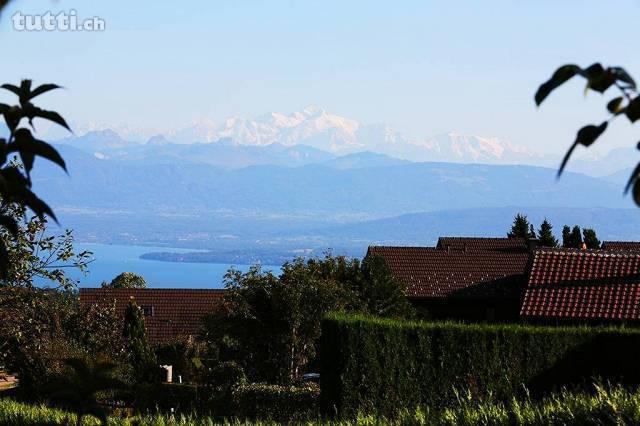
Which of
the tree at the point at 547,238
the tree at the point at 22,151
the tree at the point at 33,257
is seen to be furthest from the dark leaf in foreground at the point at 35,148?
the tree at the point at 547,238

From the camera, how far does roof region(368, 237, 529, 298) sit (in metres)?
49.4

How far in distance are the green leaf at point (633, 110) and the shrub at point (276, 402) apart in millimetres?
23655

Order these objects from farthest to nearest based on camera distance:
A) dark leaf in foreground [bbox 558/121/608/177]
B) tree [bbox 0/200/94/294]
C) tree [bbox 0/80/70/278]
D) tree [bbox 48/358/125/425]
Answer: tree [bbox 0/200/94/294] < tree [bbox 48/358/125/425] < tree [bbox 0/80/70/278] < dark leaf in foreground [bbox 558/121/608/177]

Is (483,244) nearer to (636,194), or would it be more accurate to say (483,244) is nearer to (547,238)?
(547,238)

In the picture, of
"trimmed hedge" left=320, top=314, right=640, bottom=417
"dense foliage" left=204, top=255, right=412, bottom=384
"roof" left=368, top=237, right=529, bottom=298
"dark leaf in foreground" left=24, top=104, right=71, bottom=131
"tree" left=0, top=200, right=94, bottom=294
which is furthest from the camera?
"roof" left=368, top=237, right=529, bottom=298

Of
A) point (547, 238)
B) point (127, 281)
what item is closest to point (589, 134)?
point (547, 238)

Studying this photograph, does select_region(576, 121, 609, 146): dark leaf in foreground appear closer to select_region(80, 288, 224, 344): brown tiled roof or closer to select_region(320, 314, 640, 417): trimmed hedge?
select_region(320, 314, 640, 417): trimmed hedge

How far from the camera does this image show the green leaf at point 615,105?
3.27 metres

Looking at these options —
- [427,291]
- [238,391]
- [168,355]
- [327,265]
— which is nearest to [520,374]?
[238,391]

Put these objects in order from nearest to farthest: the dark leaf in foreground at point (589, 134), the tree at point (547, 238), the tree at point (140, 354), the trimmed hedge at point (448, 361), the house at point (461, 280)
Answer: the dark leaf in foreground at point (589, 134) < the trimmed hedge at point (448, 361) < the tree at point (140, 354) < the house at point (461, 280) < the tree at point (547, 238)

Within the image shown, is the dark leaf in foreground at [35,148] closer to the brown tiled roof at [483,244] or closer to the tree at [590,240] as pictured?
the brown tiled roof at [483,244]

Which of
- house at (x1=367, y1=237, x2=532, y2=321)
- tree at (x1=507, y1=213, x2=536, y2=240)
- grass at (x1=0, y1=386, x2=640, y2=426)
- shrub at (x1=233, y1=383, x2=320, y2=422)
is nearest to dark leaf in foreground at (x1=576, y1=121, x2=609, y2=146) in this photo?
grass at (x1=0, y1=386, x2=640, y2=426)

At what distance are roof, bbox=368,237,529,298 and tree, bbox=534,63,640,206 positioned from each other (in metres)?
44.6

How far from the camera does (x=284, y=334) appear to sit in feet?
123
